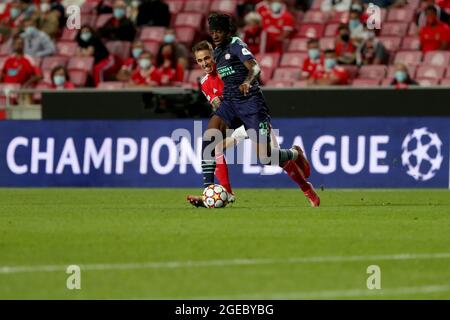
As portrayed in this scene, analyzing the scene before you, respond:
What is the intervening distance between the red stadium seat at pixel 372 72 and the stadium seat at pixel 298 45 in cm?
185

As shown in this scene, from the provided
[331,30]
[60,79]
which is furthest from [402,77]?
[60,79]

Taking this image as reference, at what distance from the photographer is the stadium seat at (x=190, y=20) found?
27.9 meters

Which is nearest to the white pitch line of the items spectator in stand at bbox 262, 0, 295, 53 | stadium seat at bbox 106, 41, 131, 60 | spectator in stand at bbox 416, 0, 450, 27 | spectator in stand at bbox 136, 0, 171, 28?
spectator in stand at bbox 416, 0, 450, 27

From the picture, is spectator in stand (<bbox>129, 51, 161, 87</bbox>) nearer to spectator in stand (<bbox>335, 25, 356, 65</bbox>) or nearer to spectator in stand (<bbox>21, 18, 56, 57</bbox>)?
spectator in stand (<bbox>21, 18, 56, 57</bbox>)

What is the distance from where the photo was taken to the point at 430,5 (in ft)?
81.2

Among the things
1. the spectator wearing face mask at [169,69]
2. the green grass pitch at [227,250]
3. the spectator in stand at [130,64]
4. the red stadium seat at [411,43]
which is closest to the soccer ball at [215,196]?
the green grass pitch at [227,250]

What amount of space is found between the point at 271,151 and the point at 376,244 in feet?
15.9

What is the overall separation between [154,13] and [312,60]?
505cm

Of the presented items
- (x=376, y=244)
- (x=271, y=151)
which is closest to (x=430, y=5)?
(x=271, y=151)

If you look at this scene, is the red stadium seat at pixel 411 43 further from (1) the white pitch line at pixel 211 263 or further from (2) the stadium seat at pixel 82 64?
(1) the white pitch line at pixel 211 263
